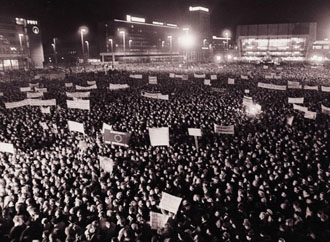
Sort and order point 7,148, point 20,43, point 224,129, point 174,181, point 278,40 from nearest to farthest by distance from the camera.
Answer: point 174,181
point 7,148
point 224,129
point 20,43
point 278,40

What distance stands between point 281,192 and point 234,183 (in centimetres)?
106

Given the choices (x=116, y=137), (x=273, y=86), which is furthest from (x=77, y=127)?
(x=273, y=86)

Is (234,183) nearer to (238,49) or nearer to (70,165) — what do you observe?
(70,165)

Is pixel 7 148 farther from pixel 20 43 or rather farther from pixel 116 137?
pixel 20 43

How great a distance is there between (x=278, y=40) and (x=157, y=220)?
89.6 m

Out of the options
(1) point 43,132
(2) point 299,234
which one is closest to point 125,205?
(2) point 299,234

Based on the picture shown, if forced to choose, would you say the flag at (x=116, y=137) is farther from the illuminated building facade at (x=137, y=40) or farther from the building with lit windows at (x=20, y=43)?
the illuminated building facade at (x=137, y=40)

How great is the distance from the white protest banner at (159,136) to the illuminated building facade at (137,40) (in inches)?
2545

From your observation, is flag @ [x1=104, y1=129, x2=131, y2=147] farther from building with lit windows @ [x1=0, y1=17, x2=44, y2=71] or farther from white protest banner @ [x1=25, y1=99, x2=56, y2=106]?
building with lit windows @ [x1=0, y1=17, x2=44, y2=71]

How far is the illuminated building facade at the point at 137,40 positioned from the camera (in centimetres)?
8181

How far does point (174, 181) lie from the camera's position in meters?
7.76

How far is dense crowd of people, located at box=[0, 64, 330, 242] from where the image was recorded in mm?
6086

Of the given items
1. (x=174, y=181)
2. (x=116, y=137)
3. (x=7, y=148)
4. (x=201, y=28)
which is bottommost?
(x=174, y=181)

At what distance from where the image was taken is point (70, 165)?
915 cm
